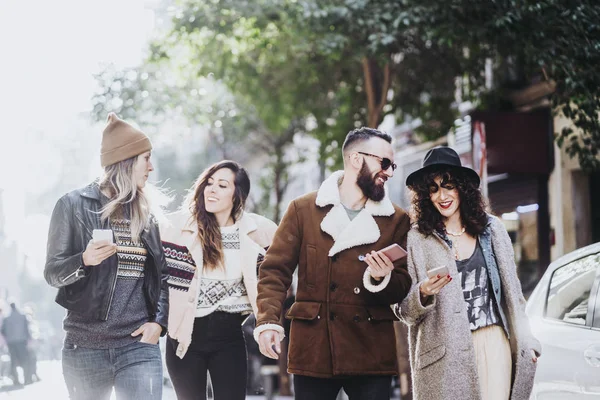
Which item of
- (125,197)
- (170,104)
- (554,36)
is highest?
(170,104)

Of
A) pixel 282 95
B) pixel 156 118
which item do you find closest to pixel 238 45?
pixel 282 95

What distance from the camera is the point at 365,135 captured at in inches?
238

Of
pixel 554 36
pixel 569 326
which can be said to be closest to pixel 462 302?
pixel 569 326

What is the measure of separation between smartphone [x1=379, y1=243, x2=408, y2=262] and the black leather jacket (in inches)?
49.5

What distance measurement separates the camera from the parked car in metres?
6.23

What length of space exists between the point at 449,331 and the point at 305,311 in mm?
770

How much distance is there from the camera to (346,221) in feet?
19.6

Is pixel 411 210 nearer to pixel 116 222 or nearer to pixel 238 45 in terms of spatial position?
pixel 116 222

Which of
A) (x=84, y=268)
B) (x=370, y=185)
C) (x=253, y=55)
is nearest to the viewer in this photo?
(x=84, y=268)

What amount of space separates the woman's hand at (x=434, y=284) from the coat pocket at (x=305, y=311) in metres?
0.58

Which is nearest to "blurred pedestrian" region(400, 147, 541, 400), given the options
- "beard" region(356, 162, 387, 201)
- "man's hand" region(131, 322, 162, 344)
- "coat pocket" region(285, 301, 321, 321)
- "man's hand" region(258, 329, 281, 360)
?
"beard" region(356, 162, 387, 201)

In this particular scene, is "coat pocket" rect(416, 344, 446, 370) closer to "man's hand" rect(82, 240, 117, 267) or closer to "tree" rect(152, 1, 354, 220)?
"man's hand" rect(82, 240, 117, 267)

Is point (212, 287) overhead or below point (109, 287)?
overhead

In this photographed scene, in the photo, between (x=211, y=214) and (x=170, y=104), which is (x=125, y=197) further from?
(x=170, y=104)
